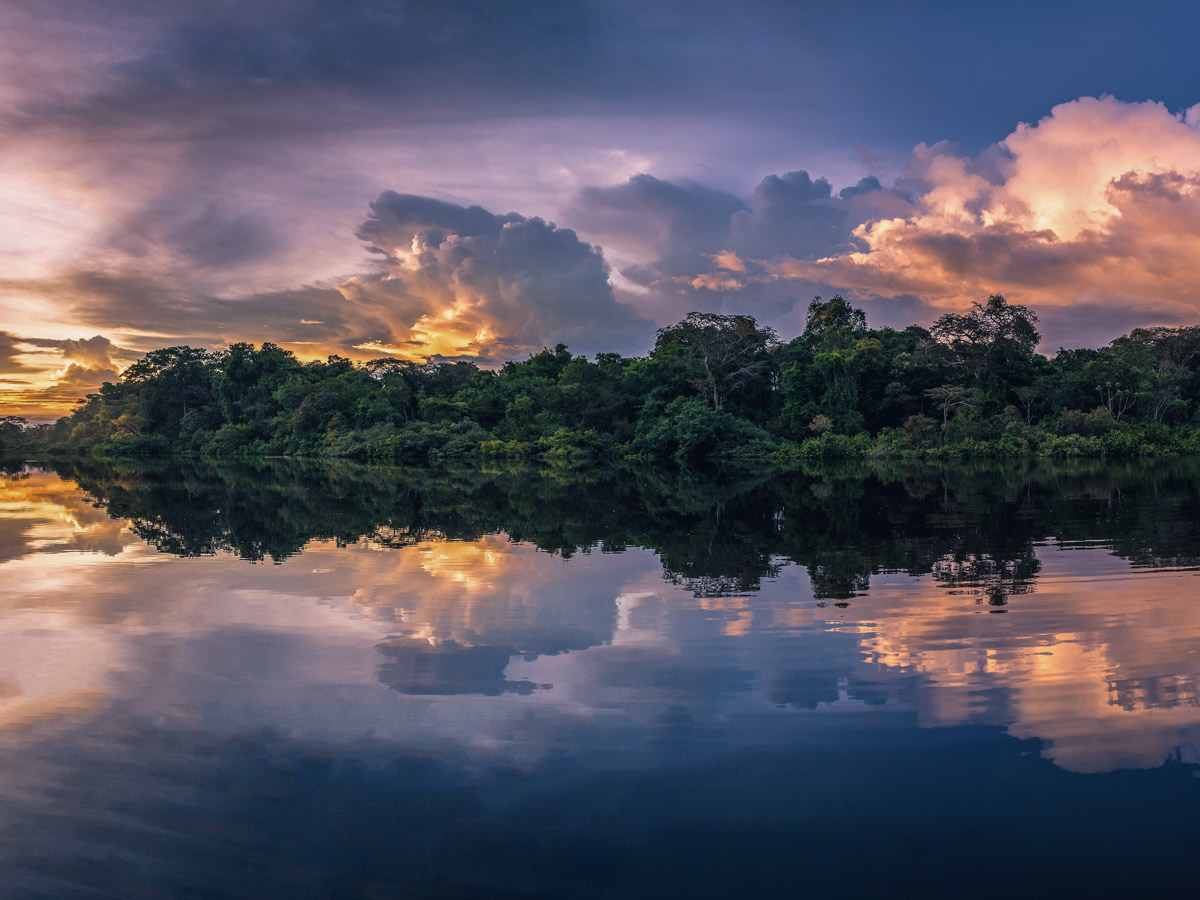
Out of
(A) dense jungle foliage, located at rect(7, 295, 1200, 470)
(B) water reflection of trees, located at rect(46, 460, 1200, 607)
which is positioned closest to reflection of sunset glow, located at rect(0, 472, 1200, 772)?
(B) water reflection of trees, located at rect(46, 460, 1200, 607)

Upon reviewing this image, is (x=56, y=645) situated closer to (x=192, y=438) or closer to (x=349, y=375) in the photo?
(x=349, y=375)

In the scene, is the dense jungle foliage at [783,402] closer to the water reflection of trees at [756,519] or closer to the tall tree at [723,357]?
Answer: the tall tree at [723,357]

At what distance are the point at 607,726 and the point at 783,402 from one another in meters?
51.5

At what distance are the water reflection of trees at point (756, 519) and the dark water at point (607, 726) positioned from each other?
0.77ft

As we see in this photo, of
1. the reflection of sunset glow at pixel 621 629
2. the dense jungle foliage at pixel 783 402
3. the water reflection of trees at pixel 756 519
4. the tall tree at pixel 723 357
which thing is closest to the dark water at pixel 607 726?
the reflection of sunset glow at pixel 621 629

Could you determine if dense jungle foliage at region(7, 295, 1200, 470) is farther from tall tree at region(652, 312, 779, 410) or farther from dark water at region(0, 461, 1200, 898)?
dark water at region(0, 461, 1200, 898)

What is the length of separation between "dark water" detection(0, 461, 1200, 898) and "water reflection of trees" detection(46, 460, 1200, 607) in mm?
233

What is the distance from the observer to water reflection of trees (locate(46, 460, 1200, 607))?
1018 centimetres

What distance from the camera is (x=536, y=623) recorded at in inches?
289

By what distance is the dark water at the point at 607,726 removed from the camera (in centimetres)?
337

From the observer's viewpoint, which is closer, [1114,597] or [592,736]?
[592,736]

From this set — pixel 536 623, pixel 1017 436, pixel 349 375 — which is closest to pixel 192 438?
pixel 349 375

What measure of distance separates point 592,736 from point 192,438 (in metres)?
77.9

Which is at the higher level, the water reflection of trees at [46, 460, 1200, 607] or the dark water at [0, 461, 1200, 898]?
the water reflection of trees at [46, 460, 1200, 607]
